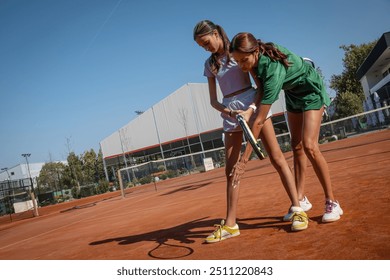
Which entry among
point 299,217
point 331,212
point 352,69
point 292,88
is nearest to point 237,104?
point 292,88

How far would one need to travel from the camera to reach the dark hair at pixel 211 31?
319cm

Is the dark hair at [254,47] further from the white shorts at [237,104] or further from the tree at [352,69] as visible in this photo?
the tree at [352,69]

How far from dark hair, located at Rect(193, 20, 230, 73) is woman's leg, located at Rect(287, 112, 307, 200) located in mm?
921

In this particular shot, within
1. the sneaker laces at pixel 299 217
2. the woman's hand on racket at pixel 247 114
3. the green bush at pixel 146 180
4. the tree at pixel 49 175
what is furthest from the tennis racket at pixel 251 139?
the tree at pixel 49 175

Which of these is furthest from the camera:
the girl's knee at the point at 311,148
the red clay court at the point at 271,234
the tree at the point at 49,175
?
the tree at the point at 49,175

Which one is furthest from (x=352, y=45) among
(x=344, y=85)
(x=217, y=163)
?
(x=217, y=163)

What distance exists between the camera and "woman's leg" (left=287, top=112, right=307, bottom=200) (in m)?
3.50

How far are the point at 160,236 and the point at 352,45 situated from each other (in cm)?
5087

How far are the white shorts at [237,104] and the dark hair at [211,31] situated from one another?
1.09ft

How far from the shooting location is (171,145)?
1524 inches

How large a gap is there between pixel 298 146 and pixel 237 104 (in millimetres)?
858

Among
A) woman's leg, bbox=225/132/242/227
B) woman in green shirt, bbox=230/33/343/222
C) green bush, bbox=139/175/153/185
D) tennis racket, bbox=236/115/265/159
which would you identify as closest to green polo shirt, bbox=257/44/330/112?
woman in green shirt, bbox=230/33/343/222

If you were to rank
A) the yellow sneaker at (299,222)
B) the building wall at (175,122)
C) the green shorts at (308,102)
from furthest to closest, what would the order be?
the building wall at (175,122) < the green shorts at (308,102) < the yellow sneaker at (299,222)
